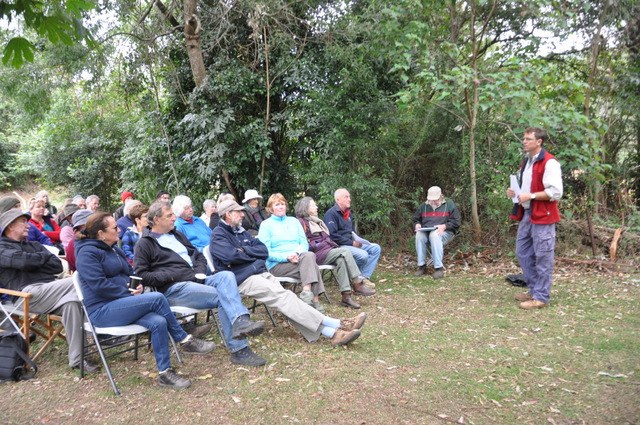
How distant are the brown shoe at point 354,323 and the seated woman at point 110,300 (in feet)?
4.99

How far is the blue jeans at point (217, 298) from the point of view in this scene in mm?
4230

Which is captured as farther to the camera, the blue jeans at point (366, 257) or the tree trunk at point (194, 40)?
the tree trunk at point (194, 40)

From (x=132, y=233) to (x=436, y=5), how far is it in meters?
5.62

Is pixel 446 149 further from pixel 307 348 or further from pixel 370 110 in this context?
pixel 307 348

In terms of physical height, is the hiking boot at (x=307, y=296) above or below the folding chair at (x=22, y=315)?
below

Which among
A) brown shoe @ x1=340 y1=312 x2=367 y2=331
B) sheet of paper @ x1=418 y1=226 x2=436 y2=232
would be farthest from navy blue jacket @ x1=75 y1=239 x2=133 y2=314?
sheet of paper @ x1=418 y1=226 x2=436 y2=232

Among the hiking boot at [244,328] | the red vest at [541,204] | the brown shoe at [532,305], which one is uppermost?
the red vest at [541,204]

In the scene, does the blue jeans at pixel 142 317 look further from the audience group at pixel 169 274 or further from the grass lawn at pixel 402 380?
the grass lawn at pixel 402 380

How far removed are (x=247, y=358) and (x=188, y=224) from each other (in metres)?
1.99

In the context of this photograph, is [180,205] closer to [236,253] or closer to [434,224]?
[236,253]

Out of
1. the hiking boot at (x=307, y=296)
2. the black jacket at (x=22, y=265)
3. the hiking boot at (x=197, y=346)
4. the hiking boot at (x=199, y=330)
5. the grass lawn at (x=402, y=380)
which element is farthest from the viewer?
the hiking boot at (x=307, y=296)

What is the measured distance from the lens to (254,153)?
28.9ft

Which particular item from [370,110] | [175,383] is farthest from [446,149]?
→ [175,383]

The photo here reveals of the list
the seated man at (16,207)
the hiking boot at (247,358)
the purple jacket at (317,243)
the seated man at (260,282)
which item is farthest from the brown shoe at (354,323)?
the seated man at (16,207)
